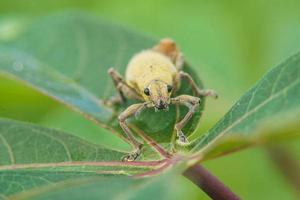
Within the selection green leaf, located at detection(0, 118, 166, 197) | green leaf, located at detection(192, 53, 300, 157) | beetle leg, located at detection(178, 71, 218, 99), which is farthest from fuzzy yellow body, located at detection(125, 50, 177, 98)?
green leaf, located at detection(192, 53, 300, 157)

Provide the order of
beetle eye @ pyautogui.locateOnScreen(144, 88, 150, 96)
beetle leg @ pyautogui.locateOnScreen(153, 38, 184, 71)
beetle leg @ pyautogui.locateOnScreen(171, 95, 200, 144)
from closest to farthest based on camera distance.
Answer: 1. beetle leg @ pyautogui.locateOnScreen(171, 95, 200, 144)
2. beetle eye @ pyautogui.locateOnScreen(144, 88, 150, 96)
3. beetle leg @ pyautogui.locateOnScreen(153, 38, 184, 71)

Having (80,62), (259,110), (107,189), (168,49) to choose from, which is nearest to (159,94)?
(168,49)

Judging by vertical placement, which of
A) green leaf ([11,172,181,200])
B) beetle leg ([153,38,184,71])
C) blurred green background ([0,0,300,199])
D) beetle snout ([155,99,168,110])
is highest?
blurred green background ([0,0,300,199])

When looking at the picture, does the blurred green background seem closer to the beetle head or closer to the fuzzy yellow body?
the fuzzy yellow body

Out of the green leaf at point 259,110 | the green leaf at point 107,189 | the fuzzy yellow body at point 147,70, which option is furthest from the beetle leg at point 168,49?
the green leaf at point 107,189

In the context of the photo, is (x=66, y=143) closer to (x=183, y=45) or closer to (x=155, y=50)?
(x=155, y=50)

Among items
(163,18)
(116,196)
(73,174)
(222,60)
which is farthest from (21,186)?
(163,18)

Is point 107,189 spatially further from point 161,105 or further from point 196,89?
point 196,89
